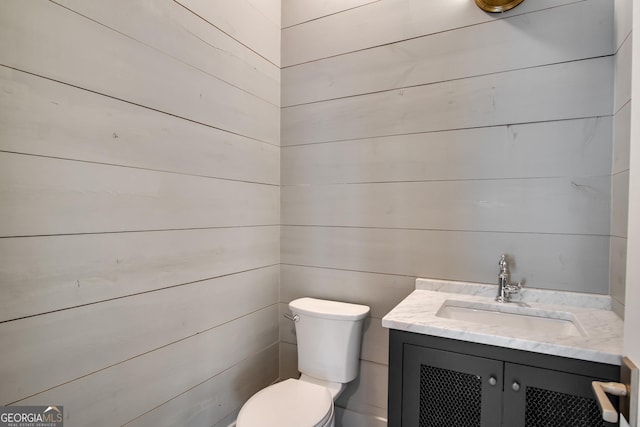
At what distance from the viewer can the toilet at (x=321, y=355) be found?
4.71ft

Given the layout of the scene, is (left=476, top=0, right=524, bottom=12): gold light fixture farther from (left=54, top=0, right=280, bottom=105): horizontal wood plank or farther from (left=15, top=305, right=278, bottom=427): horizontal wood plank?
(left=15, top=305, right=278, bottom=427): horizontal wood plank

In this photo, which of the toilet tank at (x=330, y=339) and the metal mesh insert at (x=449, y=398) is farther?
the toilet tank at (x=330, y=339)

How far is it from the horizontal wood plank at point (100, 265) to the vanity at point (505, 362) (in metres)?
0.85

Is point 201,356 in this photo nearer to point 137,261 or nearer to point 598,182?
point 137,261

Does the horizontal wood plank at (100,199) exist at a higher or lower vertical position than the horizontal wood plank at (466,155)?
lower

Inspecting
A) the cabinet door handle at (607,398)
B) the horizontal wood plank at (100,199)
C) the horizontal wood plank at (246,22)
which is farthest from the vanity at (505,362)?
the horizontal wood plank at (246,22)

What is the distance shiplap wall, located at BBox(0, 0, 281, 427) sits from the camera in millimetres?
955

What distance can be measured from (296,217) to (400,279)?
0.69 meters

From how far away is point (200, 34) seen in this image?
4.86ft

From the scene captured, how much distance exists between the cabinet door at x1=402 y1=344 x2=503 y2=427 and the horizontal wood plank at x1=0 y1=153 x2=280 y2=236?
103 centimetres

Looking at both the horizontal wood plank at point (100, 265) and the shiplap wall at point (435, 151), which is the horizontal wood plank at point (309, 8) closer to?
the shiplap wall at point (435, 151)

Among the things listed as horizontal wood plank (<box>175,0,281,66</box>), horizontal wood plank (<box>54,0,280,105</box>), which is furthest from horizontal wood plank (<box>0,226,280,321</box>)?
horizontal wood plank (<box>175,0,281,66</box>)

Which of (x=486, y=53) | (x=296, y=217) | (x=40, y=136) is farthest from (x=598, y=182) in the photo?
(x=40, y=136)

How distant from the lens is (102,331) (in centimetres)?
114
